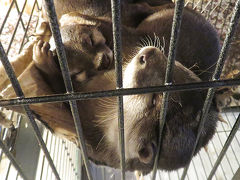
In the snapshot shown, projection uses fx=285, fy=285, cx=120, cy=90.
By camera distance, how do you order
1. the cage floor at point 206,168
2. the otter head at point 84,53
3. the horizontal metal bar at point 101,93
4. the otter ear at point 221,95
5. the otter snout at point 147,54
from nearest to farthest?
the horizontal metal bar at point 101,93
the otter snout at point 147,54
the otter ear at point 221,95
the otter head at point 84,53
the cage floor at point 206,168

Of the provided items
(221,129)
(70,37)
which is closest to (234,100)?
(221,129)

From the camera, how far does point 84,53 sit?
98cm

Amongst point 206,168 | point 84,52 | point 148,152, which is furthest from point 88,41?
point 206,168

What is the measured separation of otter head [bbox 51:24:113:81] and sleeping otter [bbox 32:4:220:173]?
35mm

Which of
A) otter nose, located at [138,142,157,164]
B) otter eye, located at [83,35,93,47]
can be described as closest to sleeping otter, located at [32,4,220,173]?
otter nose, located at [138,142,157,164]

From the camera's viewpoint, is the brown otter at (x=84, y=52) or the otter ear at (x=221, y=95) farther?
the brown otter at (x=84, y=52)

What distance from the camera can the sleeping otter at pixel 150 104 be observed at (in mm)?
761

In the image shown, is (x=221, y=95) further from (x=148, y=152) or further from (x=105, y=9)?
(x=105, y=9)

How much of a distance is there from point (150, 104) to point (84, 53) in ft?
1.08

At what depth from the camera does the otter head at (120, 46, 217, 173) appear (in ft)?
2.39

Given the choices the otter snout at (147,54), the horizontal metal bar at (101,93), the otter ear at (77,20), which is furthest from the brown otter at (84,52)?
the horizontal metal bar at (101,93)

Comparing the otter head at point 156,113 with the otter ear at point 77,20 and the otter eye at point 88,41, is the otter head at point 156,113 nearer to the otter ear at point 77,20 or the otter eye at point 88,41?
the otter eye at point 88,41

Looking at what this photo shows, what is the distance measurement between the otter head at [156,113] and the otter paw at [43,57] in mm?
212

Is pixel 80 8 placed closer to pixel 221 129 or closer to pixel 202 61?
pixel 202 61
